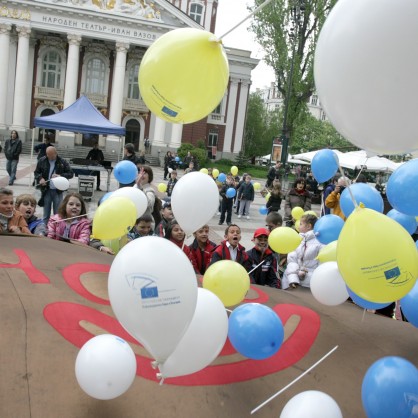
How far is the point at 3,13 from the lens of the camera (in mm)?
32812

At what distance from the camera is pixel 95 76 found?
37531 millimetres

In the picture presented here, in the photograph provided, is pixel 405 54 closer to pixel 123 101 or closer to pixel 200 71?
pixel 200 71

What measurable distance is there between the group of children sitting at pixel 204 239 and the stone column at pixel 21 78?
32.2 meters

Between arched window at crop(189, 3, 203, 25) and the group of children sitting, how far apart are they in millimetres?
42410

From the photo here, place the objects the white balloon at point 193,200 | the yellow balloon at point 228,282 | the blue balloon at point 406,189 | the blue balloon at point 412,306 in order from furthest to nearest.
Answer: the white balloon at point 193,200 → the yellow balloon at point 228,282 → the blue balloon at point 406,189 → the blue balloon at point 412,306

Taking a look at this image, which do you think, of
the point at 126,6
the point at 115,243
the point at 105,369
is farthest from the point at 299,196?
the point at 126,6

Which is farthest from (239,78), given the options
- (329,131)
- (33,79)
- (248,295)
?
(248,295)

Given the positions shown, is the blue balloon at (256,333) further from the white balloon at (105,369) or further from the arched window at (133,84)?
the arched window at (133,84)

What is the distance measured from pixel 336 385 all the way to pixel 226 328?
2.17 ft

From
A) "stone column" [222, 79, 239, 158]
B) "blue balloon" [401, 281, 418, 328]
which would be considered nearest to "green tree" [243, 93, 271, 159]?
"stone column" [222, 79, 239, 158]

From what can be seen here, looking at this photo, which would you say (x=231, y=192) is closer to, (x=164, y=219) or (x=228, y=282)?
(x=164, y=219)

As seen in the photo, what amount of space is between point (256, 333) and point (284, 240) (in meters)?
1.87

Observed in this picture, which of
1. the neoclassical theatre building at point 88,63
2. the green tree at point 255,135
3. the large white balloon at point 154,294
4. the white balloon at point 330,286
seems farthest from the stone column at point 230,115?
the large white balloon at point 154,294

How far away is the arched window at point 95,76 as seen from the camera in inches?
1471
